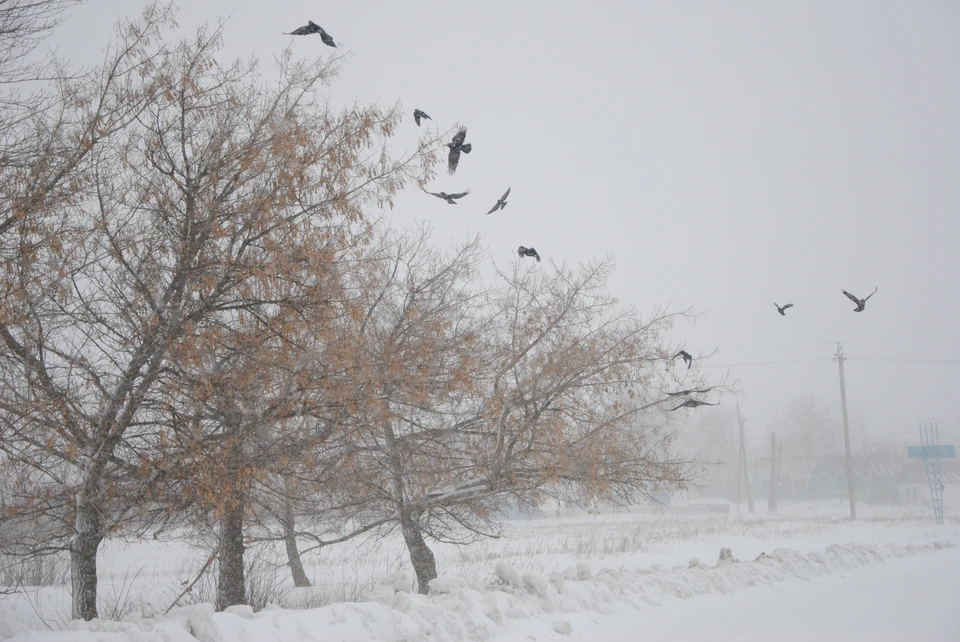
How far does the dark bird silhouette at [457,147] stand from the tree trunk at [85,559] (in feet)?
15.6

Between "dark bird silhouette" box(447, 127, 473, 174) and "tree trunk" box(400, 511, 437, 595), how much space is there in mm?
4992

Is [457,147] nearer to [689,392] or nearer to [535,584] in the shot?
[689,392]

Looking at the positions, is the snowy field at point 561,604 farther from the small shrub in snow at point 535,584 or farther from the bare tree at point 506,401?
the bare tree at point 506,401

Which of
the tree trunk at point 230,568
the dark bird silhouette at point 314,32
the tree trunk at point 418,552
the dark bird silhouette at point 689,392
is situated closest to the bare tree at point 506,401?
the tree trunk at point 418,552

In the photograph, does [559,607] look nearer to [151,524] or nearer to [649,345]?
[649,345]

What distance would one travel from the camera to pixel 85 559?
5.86 meters

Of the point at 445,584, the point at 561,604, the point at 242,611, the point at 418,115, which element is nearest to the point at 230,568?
the point at 242,611

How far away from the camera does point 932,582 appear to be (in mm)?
10656

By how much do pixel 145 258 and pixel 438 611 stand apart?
4029 millimetres

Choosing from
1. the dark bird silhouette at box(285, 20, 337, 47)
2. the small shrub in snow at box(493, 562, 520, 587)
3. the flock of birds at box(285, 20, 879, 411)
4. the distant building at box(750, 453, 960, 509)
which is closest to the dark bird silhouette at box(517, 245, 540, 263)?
the flock of birds at box(285, 20, 879, 411)

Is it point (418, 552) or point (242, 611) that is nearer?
point (242, 611)

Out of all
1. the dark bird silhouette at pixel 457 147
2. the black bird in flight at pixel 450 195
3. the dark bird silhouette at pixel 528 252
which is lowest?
the dark bird silhouette at pixel 528 252

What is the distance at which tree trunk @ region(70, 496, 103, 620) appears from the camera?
577 cm

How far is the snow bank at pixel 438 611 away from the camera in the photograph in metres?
4.39
